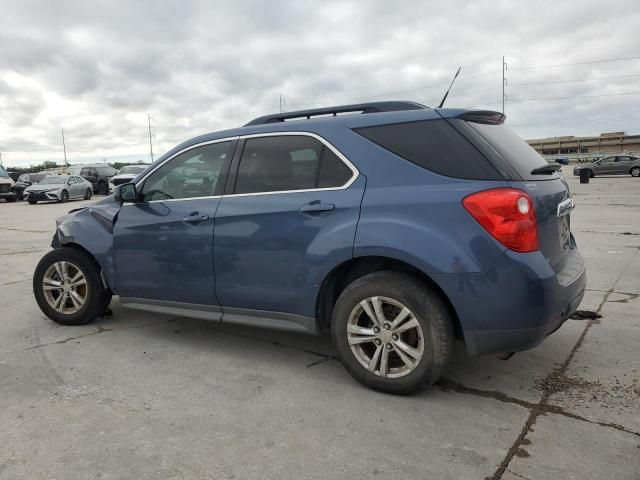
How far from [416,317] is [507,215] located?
78 centimetres

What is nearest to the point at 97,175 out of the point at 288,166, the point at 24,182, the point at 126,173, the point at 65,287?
the point at 126,173

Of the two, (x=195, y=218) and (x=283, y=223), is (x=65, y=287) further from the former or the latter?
(x=283, y=223)

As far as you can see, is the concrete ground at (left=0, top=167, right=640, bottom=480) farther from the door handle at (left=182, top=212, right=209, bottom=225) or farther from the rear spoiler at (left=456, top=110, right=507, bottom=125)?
the rear spoiler at (left=456, top=110, right=507, bottom=125)

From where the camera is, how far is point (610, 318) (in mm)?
4578

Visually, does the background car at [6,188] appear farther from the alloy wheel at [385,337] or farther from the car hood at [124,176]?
the alloy wheel at [385,337]

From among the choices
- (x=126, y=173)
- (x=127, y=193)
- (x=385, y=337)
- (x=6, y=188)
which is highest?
(x=126, y=173)

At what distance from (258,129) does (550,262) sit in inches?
87.3

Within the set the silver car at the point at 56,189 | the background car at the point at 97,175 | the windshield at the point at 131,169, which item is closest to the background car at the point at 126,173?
the windshield at the point at 131,169

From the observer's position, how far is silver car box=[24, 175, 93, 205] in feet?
80.0

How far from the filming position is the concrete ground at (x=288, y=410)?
2.49 meters

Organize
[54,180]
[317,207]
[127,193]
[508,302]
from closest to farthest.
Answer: [508,302] → [317,207] → [127,193] → [54,180]

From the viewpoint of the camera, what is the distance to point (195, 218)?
12.8ft

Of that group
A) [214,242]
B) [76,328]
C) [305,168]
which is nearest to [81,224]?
[76,328]

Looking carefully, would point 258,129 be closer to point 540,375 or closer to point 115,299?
point 540,375
